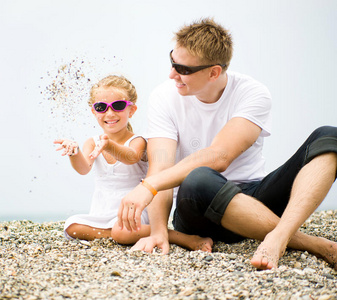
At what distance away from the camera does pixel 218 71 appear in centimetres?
381

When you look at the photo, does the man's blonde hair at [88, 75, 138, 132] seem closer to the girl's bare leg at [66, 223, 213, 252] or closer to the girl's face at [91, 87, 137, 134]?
the girl's face at [91, 87, 137, 134]

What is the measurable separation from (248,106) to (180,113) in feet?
2.19

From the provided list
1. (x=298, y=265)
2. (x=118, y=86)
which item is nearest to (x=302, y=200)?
(x=298, y=265)

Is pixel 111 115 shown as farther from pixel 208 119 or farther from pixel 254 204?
pixel 254 204

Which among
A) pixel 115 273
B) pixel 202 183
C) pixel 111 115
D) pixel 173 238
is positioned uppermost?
pixel 111 115

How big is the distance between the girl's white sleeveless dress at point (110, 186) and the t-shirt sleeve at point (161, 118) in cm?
31

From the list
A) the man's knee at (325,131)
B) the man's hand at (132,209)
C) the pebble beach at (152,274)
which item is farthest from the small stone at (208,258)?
the man's knee at (325,131)

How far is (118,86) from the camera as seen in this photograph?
4285 millimetres

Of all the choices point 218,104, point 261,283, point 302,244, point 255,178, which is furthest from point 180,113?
point 261,283

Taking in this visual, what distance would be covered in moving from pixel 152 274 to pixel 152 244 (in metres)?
0.64

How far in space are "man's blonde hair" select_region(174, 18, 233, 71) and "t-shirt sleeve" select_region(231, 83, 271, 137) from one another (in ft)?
1.11

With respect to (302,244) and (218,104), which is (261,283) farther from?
(218,104)

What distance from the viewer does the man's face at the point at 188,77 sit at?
3.72 m

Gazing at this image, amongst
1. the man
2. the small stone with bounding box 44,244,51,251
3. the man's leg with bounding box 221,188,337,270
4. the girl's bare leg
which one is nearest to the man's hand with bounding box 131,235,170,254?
the man
